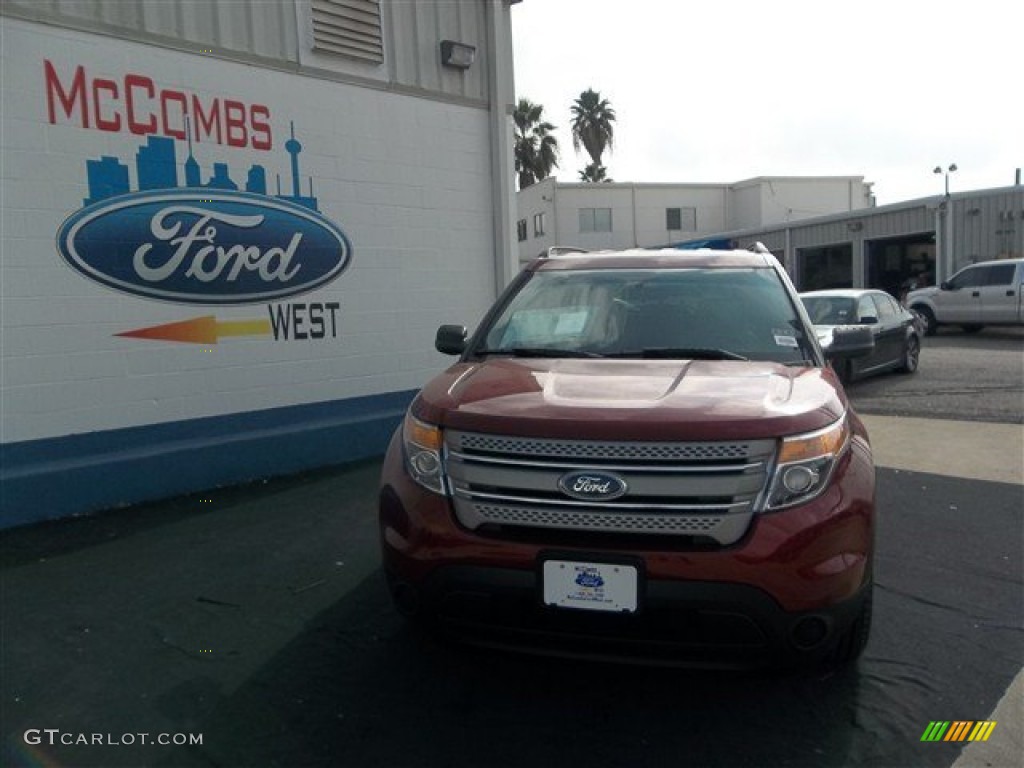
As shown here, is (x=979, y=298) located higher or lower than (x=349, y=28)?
lower

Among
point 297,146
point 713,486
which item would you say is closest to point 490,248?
point 297,146

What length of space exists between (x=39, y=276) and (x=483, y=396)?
3.89 meters

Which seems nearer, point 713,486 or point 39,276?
point 713,486

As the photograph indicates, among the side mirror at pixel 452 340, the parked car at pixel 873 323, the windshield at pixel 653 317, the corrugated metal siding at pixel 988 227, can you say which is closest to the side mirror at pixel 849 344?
the windshield at pixel 653 317

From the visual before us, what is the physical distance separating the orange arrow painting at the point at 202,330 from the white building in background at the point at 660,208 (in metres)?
32.5

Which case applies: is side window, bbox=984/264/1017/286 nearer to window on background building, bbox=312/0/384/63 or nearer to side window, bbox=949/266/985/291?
side window, bbox=949/266/985/291

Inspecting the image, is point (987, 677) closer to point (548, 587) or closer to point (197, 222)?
point (548, 587)

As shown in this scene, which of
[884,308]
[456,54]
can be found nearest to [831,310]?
[884,308]

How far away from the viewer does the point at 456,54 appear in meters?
7.64

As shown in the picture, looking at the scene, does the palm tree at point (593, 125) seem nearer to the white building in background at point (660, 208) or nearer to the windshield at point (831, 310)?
the white building in background at point (660, 208)

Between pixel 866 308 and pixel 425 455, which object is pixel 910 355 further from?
pixel 425 455

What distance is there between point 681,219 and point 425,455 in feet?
135

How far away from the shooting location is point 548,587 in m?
2.57

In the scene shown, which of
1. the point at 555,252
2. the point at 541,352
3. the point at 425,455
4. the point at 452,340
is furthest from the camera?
the point at 555,252
